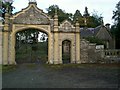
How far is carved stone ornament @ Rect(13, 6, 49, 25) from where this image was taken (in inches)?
1077

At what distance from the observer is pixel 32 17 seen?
90.6 feet

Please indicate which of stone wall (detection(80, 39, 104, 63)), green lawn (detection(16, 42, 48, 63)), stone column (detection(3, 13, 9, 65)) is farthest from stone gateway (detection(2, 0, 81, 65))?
green lawn (detection(16, 42, 48, 63))

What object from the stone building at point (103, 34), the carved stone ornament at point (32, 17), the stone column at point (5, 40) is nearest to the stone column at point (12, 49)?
the stone column at point (5, 40)

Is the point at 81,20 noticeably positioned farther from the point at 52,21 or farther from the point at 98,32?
the point at 52,21

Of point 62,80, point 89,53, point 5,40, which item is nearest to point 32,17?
point 5,40

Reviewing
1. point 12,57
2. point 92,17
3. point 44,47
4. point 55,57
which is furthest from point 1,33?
point 92,17

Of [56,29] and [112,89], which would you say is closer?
[112,89]

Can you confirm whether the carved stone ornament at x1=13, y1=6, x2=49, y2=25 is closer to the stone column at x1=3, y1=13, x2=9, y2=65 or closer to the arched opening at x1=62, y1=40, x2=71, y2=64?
the stone column at x1=3, y1=13, x2=9, y2=65

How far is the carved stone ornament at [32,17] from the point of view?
27344 mm

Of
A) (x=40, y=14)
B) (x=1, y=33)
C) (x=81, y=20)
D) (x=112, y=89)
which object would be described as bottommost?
(x=112, y=89)

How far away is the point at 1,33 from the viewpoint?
87.8ft

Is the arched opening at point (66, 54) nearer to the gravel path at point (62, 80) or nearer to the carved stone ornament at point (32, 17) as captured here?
the carved stone ornament at point (32, 17)

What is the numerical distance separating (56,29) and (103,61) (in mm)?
7199

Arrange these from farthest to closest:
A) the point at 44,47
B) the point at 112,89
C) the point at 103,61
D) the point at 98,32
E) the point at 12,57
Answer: the point at 98,32
the point at 44,47
the point at 103,61
the point at 12,57
the point at 112,89
